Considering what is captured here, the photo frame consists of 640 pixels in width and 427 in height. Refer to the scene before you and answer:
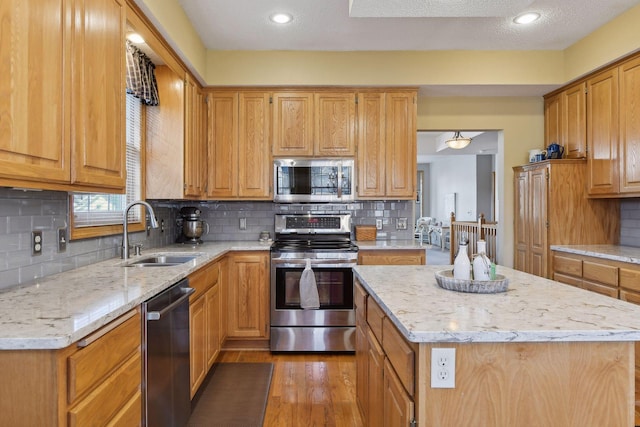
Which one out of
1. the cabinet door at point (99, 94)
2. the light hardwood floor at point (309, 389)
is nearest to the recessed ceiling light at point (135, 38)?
the cabinet door at point (99, 94)

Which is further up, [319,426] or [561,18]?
[561,18]

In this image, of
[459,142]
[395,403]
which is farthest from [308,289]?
[459,142]

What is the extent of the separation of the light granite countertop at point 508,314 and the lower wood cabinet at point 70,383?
95 cm

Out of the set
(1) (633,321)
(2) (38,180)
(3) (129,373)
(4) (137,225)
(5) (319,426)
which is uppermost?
(2) (38,180)

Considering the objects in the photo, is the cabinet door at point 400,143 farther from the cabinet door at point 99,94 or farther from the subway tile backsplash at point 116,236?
the cabinet door at point 99,94

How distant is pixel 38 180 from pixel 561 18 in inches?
144

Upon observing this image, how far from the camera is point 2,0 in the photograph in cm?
121

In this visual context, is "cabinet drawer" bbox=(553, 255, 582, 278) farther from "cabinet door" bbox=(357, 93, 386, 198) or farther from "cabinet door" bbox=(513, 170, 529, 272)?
"cabinet door" bbox=(357, 93, 386, 198)

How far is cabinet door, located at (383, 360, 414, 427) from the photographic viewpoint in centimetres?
118

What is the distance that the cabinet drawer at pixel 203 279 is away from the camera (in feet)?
7.89

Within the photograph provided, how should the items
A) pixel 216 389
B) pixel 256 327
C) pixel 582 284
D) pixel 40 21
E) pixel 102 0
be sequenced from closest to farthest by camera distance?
pixel 40 21 < pixel 102 0 < pixel 216 389 < pixel 582 284 < pixel 256 327

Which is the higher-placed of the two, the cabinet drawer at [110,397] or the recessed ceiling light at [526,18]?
the recessed ceiling light at [526,18]

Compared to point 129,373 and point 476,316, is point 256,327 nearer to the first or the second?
point 129,373

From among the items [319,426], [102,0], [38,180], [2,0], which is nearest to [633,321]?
[319,426]
